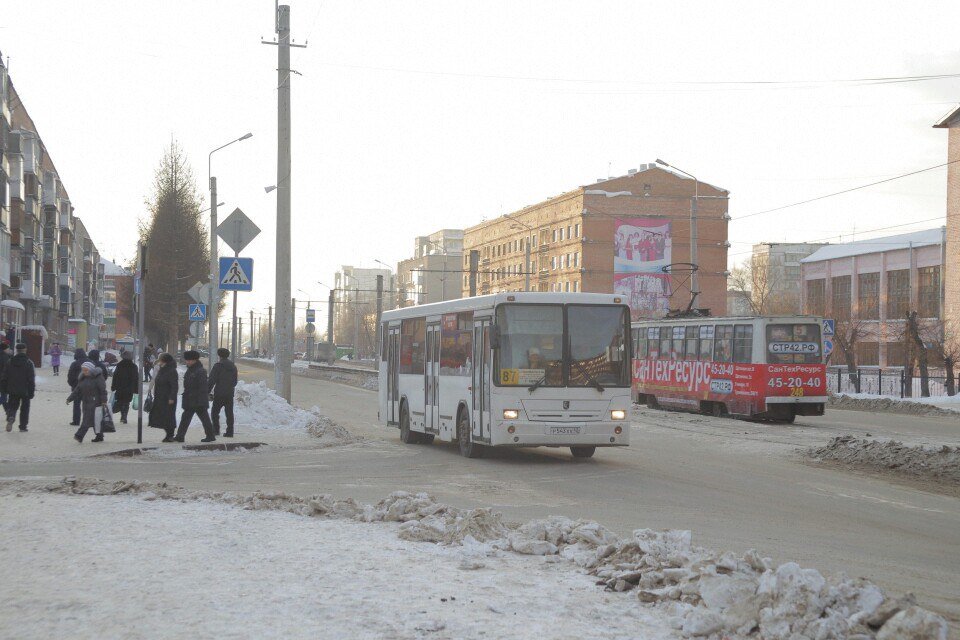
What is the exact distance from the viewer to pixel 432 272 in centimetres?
13075

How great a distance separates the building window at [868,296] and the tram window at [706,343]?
141 feet

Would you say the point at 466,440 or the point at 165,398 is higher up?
the point at 165,398

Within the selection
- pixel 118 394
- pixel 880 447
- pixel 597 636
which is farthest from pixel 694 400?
pixel 597 636

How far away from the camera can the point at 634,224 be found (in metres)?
90.4

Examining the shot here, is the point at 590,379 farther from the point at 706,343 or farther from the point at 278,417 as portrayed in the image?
the point at 706,343

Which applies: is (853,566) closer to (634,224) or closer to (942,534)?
(942,534)

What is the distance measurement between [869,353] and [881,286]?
5062mm

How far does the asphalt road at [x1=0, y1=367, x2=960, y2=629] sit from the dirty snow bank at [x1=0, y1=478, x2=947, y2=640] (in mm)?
1235

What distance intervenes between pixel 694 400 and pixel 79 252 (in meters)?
111

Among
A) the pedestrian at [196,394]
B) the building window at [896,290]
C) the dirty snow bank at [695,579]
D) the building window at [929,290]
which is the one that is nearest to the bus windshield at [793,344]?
the pedestrian at [196,394]

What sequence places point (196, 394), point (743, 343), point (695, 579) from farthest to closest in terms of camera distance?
1. point (743, 343)
2. point (196, 394)
3. point (695, 579)

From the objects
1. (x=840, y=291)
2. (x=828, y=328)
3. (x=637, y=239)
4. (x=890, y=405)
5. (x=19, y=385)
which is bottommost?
(x=890, y=405)

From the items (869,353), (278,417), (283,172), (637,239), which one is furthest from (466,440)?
(637,239)

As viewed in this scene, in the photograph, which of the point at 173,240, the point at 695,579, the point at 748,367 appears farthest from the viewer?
the point at 173,240
